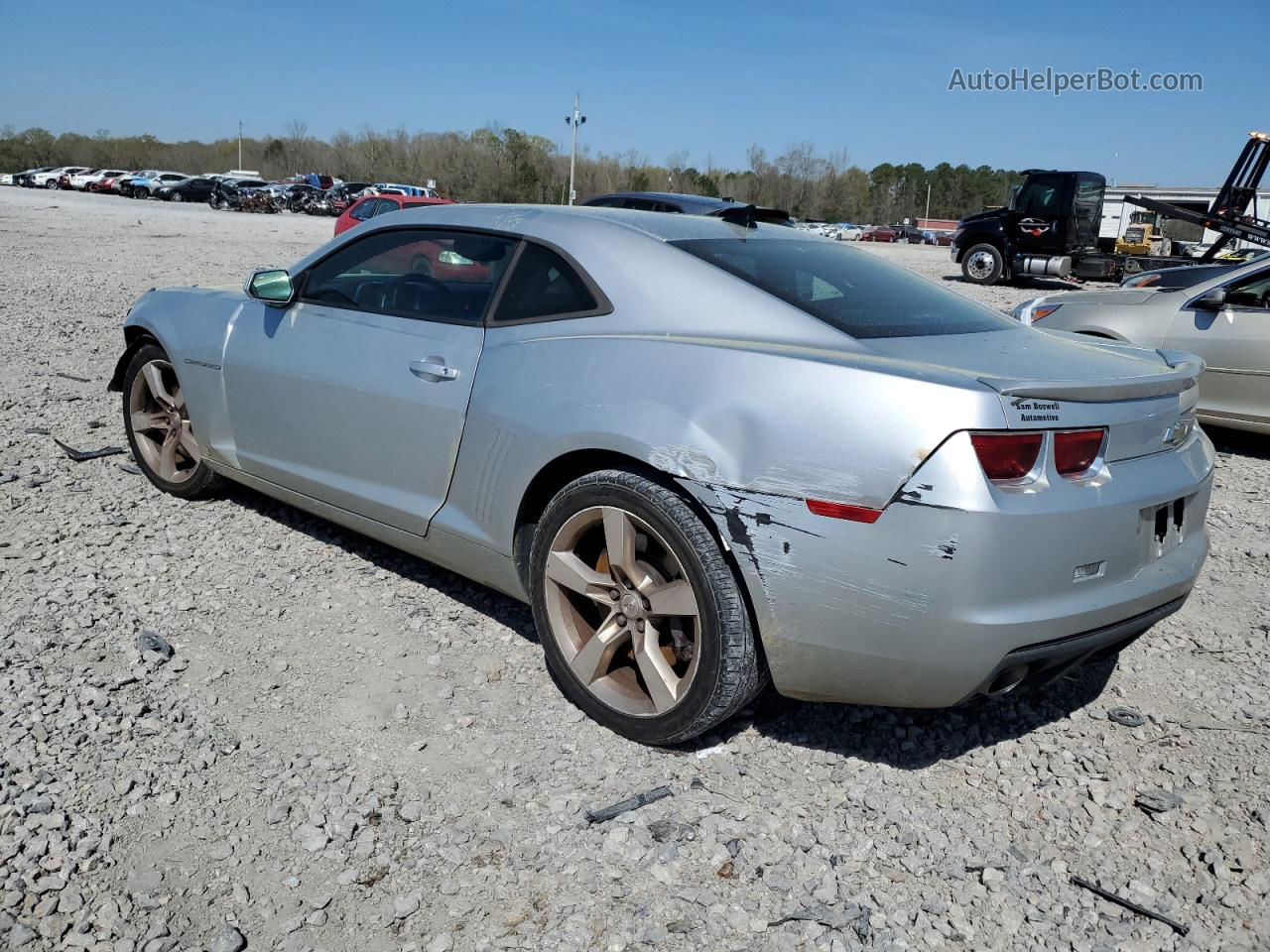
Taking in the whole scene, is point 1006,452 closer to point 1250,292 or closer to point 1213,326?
point 1213,326

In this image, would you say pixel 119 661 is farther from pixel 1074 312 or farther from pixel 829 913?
pixel 1074 312

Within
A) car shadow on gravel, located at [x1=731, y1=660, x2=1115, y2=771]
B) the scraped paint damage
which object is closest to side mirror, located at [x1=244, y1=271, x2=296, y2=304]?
the scraped paint damage

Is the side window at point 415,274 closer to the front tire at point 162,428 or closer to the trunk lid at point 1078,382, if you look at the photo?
the front tire at point 162,428

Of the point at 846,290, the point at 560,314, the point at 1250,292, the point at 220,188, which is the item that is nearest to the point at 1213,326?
the point at 1250,292

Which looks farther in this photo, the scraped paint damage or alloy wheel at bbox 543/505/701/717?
alloy wheel at bbox 543/505/701/717

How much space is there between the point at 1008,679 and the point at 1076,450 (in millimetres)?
596

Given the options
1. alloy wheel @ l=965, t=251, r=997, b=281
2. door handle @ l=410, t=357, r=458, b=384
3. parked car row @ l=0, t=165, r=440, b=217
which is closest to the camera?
door handle @ l=410, t=357, r=458, b=384

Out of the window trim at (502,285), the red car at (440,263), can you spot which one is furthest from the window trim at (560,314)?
the red car at (440,263)

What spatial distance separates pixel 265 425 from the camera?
409 cm

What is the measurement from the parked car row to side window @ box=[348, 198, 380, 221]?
22470 mm

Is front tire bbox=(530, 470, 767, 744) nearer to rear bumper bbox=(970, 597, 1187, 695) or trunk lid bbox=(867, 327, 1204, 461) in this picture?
rear bumper bbox=(970, 597, 1187, 695)

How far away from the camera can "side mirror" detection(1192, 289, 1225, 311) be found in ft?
22.9

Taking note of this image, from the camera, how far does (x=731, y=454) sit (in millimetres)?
2623

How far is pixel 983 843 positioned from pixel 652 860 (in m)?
0.86
